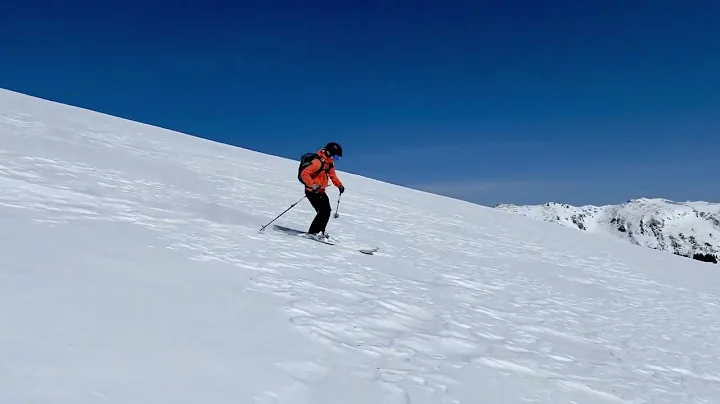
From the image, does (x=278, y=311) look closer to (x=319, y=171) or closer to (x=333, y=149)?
(x=319, y=171)

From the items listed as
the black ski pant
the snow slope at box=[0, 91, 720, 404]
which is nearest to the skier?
the black ski pant

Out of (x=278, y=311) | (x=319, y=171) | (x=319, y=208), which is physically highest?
(x=319, y=171)

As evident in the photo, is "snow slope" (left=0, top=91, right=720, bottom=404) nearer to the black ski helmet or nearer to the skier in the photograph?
the skier

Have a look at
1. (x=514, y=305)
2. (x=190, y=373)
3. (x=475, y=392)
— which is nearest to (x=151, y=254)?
(x=190, y=373)

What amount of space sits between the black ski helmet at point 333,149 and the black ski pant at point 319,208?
2.36ft

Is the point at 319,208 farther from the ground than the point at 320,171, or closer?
closer

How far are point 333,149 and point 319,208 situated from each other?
43.8 inches

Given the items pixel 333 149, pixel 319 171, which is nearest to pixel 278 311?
pixel 319 171

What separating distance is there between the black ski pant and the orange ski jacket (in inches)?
6.7

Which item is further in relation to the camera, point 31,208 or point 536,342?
point 31,208

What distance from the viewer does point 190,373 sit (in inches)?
132

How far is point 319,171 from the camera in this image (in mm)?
8820

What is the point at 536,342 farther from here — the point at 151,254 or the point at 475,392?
the point at 151,254

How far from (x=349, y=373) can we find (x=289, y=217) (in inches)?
313
